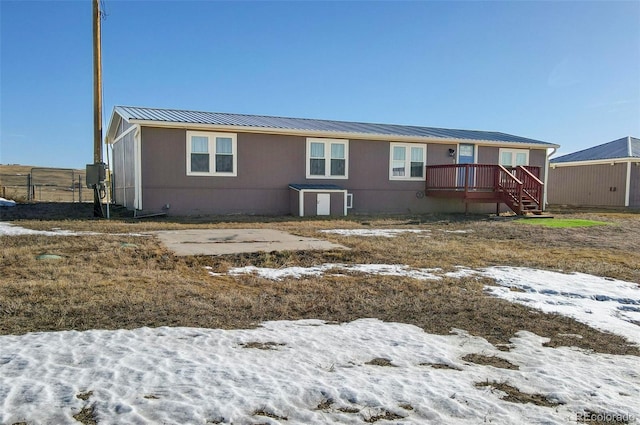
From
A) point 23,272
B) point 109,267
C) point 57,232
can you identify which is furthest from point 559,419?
point 57,232

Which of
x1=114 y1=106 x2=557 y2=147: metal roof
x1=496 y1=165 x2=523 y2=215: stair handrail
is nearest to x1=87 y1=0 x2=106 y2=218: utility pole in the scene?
x1=114 y1=106 x2=557 y2=147: metal roof

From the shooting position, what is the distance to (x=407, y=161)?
53.8ft

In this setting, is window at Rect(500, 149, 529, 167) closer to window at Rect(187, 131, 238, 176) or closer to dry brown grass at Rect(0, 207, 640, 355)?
dry brown grass at Rect(0, 207, 640, 355)

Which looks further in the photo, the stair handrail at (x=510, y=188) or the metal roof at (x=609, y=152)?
the metal roof at (x=609, y=152)

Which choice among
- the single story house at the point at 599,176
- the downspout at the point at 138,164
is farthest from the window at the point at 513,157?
the downspout at the point at 138,164

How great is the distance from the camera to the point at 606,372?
2.90m

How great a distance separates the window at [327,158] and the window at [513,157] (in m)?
6.63

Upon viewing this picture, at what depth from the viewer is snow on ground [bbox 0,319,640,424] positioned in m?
2.27

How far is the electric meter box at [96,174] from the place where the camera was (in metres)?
12.4

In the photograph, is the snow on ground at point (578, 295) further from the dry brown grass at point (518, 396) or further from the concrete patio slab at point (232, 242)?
the concrete patio slab at point (232, 242)

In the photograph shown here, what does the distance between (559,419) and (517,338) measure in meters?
1.30

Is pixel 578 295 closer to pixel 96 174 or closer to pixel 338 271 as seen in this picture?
pixel 338 271

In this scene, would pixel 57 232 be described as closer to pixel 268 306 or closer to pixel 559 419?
pixel 268 306

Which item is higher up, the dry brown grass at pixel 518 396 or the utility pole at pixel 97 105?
the utility pole at pixel 97 105
